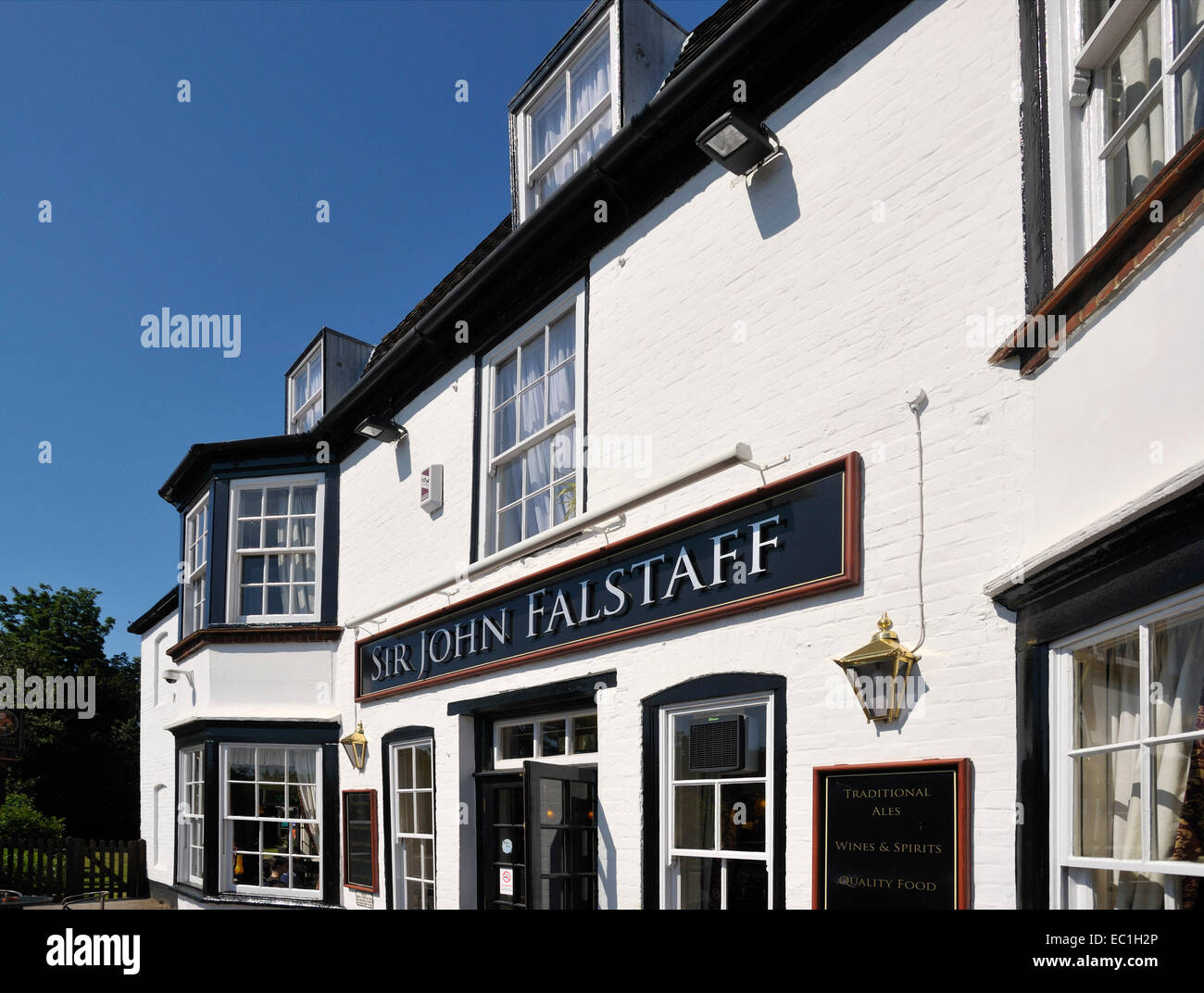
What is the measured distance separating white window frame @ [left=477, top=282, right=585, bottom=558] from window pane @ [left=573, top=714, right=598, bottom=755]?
60.4 inches

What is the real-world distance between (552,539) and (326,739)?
5.53 meters

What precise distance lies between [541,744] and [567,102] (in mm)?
5357

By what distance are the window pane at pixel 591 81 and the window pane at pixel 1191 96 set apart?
530 centimetres

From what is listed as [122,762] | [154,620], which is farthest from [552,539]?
[122,762]

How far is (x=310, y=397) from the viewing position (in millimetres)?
15375

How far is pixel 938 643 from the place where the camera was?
4902mm

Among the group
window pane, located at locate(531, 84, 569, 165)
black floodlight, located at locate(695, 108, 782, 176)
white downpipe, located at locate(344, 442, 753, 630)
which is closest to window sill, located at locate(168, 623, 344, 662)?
white downpipe, located at locate(344, 442, 753, 630)

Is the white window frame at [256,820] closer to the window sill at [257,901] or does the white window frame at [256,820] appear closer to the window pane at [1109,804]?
the window sill at [257,901]

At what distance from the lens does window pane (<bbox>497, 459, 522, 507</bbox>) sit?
29.6 ft

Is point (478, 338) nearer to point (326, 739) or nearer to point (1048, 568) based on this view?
point (326, 739)

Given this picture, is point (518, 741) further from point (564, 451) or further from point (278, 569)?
point (278, 569)

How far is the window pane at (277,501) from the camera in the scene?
13.2 m

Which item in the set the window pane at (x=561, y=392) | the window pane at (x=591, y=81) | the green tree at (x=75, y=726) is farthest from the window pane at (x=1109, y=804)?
the green tree at (x=75, y=726)

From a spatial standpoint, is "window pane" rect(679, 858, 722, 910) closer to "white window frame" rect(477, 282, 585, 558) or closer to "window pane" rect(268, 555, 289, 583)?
"white window frame" rect(477, 282, 585, 558)
